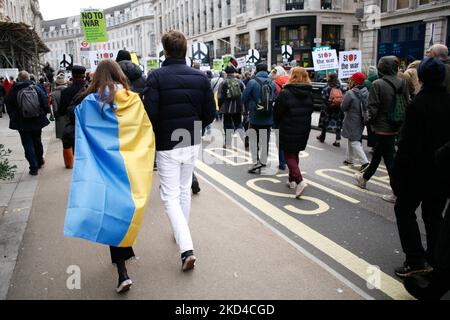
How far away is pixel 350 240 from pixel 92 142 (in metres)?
2.91

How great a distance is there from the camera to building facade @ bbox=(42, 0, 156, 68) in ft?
326

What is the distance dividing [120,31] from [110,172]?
121051mm

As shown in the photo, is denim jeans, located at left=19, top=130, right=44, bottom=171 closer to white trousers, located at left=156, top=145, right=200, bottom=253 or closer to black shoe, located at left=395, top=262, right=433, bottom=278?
white trousers, located at left=156, top=145, right=200, bottom=253

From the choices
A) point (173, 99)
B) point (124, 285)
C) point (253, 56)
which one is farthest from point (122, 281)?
point (253, 56)

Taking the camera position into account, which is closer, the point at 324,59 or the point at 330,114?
the point at 330,114

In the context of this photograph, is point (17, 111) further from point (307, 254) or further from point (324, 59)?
point (324, 59)

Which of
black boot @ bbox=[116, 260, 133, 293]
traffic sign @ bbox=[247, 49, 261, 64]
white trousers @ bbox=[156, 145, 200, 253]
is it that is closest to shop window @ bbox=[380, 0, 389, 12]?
traffic sign @ bbox=[247, 49, 261, 64]

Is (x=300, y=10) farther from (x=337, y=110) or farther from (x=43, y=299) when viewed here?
(x=43, y=299)

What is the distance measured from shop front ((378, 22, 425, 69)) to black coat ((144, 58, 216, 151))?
25985 mm

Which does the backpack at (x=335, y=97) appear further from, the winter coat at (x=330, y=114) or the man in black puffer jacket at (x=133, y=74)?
the man in black puffer jacket at (x=133, y=74)

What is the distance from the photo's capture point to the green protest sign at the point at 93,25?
11281 mm

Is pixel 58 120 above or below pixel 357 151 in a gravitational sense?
above

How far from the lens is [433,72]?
139 inches

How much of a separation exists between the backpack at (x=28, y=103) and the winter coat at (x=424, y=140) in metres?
6.25
